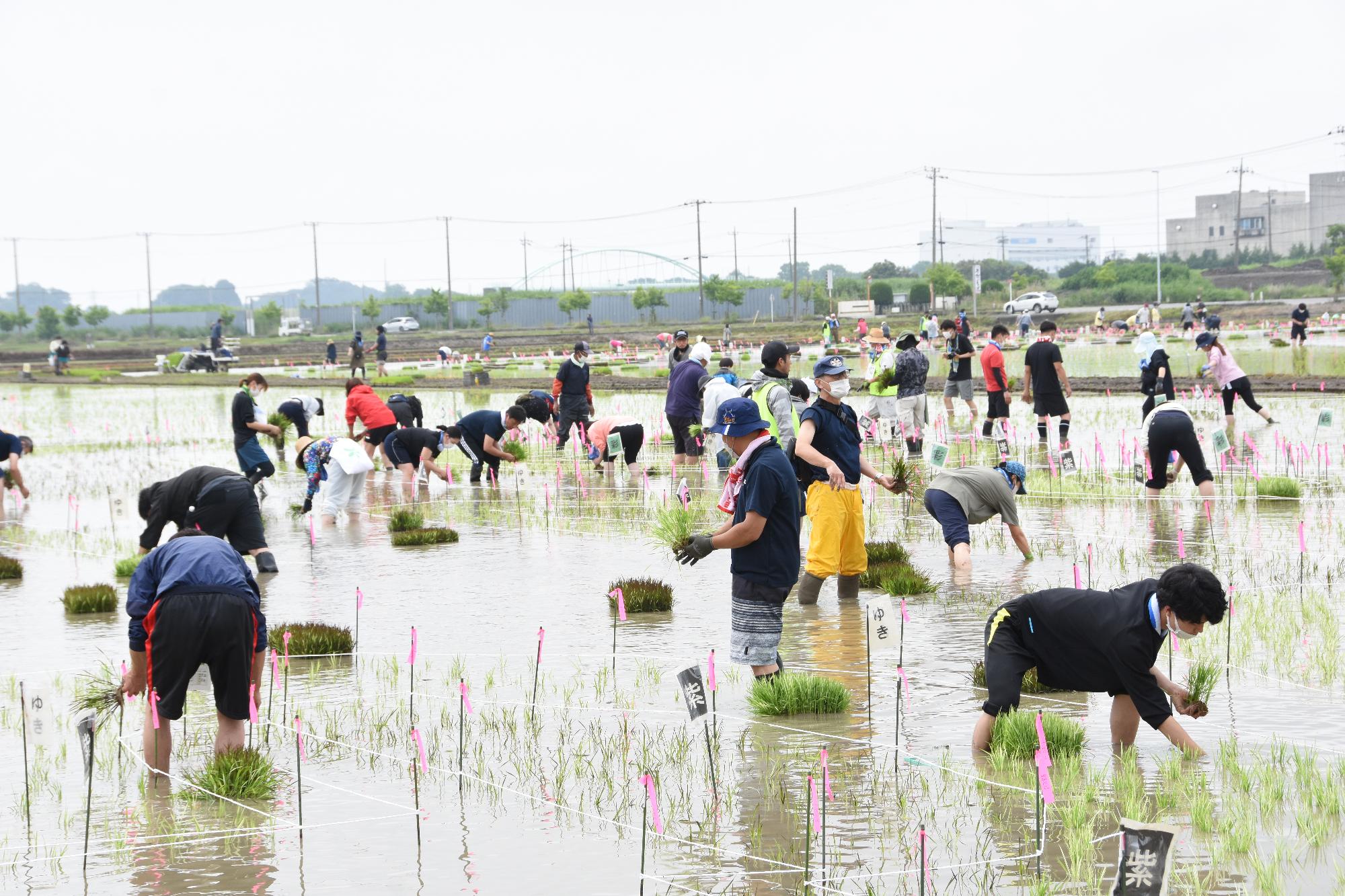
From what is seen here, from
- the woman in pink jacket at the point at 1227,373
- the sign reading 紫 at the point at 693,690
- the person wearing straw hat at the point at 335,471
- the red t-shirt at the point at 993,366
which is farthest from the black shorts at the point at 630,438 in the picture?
the sign reading 紫 at the point at 693,690

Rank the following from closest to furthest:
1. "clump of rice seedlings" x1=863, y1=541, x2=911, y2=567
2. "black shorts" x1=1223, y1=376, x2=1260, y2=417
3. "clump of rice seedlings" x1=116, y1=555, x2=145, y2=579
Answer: "clump of rice seedlings" x1=863, y1=541, x2=911, y2=567 < "clump of rice seedlings" x1=116, y1=555, x2=145, y2=579 < "black shorts" x1=1223, y1=376, x2=1260, y2=417

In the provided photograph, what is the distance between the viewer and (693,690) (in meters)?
6.21

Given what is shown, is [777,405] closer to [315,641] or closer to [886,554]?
[886,554]

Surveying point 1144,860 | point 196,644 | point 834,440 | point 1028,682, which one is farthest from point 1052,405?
point 1144,860

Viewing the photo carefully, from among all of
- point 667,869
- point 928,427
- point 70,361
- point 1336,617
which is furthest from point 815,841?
point 70,361

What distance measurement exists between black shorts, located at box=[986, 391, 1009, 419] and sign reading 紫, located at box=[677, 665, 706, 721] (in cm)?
1468

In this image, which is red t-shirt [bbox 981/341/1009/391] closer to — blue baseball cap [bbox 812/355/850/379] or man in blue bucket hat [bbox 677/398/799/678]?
blue baseball cap [bbox 812/355/850/379]

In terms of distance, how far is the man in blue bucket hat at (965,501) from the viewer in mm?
11125

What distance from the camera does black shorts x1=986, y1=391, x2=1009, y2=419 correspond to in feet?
66.2

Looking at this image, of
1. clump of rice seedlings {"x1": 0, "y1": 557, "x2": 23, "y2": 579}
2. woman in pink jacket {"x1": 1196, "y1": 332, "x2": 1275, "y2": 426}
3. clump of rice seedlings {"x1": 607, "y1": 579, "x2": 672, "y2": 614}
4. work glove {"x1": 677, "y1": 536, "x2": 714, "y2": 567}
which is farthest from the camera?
woman in pink jacket {"x1": 1196, "y1": 332, "x2": 1275, "y2": 426}

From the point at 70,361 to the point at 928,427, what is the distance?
6096 cm

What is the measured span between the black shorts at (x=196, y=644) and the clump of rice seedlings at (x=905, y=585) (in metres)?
5.72

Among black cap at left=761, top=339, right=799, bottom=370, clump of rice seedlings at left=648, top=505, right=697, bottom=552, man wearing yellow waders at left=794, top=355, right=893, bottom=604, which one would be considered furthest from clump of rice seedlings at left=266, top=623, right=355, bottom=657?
black cap at left=761, top=339, right=799, bottom=370

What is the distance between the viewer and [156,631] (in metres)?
6.49
